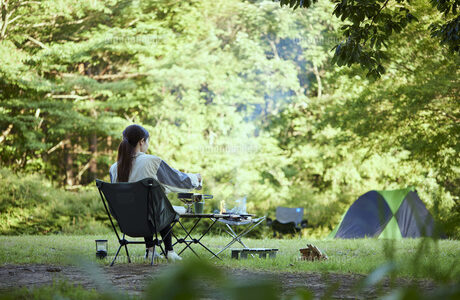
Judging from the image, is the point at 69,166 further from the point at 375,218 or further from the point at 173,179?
the point at 173,179

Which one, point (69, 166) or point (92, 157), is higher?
point (92, 157)

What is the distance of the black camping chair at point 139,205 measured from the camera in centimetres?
398

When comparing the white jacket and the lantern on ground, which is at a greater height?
the white jacket

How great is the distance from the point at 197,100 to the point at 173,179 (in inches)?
488

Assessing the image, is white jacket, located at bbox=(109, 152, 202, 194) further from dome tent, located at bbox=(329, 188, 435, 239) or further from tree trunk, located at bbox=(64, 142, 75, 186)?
tree trunk, located at bbox=(64, 142, 75, 186)

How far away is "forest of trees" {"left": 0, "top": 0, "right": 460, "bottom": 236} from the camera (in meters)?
13.9

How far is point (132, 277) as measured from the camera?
324cm

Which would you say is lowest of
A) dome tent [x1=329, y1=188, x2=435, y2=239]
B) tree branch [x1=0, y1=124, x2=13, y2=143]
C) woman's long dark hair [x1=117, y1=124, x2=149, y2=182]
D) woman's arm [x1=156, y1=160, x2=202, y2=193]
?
dome tent [x1=329, y1=188, x2=435, y2=239]

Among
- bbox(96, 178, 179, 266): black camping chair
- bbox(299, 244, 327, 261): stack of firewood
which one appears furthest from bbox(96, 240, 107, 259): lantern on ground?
bbox(299, 244, 327, 261): stack of firewood

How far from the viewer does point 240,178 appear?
53.0ft

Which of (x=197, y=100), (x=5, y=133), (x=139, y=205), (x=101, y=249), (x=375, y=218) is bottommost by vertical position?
(x=375, y=218)

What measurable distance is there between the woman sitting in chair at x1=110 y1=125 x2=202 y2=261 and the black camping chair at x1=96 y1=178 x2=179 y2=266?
258 millimetres

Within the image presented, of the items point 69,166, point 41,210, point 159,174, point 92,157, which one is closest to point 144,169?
point 159,174

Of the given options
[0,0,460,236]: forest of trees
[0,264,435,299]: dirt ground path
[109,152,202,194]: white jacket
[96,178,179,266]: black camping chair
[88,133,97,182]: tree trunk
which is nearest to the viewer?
[0,264,435,299]: dirt ground path
